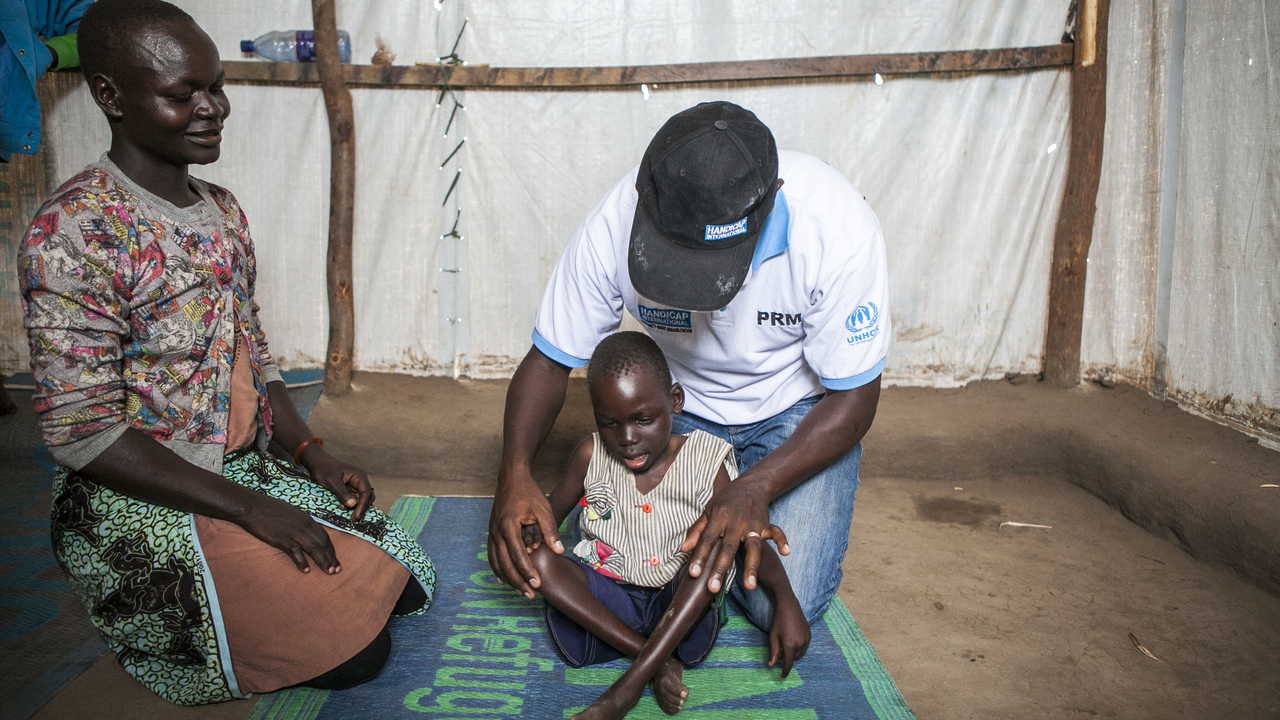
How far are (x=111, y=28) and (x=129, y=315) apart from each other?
578 millimetres

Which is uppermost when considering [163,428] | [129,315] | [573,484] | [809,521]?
[129,315]

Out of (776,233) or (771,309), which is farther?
(771,309)

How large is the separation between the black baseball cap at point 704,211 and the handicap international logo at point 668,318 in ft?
1.58

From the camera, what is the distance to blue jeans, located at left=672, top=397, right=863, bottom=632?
6.96ft

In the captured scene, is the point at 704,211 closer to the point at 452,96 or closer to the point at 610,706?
the point at 610,706

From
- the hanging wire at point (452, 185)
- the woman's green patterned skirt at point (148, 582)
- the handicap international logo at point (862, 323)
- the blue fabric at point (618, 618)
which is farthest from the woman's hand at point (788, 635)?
the hanging wire at point (452, 185)

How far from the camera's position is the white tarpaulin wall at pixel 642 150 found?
3455 millimetres

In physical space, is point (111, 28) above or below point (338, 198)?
above

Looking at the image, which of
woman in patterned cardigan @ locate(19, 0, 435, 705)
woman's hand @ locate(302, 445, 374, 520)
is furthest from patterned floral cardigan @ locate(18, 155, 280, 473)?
woman's hand @ locate(302, 445, 374, 520)

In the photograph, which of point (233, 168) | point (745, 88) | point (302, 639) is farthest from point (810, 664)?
point (233, 168)

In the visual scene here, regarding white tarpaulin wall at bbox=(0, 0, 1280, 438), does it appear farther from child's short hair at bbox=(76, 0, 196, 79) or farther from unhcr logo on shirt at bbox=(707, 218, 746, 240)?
unhcr logo on shirt at bbox=(707, 218, 746, 240)

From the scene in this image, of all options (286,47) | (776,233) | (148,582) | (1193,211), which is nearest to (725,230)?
(776,233)

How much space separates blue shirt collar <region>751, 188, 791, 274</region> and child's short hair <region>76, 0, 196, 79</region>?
127cm

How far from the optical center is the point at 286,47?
3525 mm
